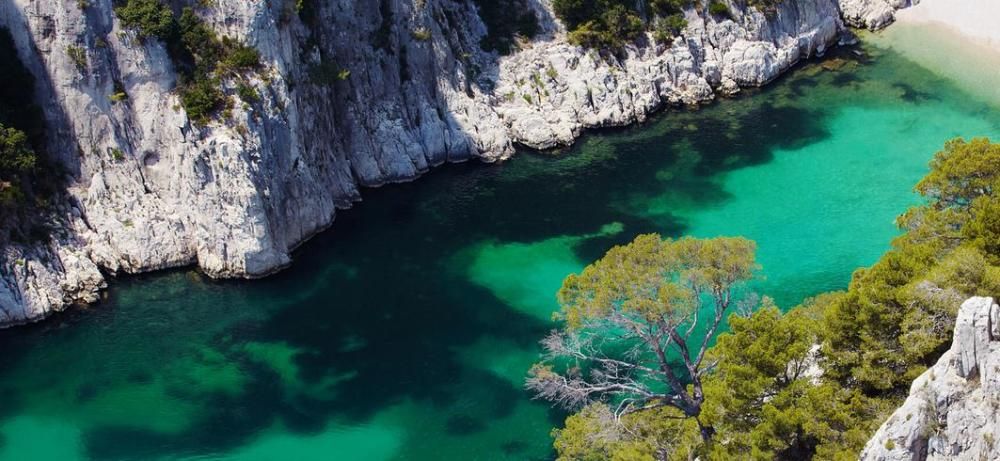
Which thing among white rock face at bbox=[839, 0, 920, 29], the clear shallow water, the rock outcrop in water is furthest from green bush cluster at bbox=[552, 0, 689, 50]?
white rock face at bbox=[839, 0, 920, 29]

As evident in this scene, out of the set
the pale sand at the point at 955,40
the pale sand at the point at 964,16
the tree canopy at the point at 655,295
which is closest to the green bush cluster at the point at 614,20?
the pale sand at the point at 955,40

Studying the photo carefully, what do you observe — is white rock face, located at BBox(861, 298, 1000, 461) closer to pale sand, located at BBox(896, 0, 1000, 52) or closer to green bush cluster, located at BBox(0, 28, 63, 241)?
A: green bush cluster, located at BBox(0, 28, 63, 241)

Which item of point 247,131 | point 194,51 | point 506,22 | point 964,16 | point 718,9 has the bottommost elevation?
point 964,16

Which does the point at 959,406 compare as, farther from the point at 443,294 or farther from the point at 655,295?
the point at 443,294

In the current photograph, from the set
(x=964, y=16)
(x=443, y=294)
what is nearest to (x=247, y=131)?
(x=443, y=294)

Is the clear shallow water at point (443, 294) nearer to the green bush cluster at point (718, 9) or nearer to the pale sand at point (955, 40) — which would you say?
the pale sand at point (955, 40)

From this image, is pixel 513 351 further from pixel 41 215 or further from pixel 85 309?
pixel 41 215
